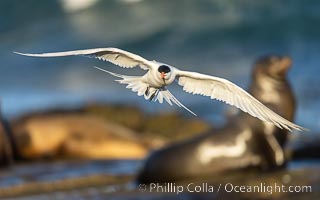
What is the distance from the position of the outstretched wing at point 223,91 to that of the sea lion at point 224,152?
5.18 metres

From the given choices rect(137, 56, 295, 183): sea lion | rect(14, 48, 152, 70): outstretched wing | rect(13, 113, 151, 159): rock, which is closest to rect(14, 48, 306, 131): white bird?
rect(14, 48, 152, 70): outstretched wing

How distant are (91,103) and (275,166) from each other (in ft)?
24.2

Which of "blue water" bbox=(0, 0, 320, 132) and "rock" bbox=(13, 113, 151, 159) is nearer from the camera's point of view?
"rock" bbox=(13, 113, 151, 159)

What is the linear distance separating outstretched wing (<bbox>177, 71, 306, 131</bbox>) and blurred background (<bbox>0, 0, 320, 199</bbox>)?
26.2ft

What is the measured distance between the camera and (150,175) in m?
9.07

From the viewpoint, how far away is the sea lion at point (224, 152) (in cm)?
907

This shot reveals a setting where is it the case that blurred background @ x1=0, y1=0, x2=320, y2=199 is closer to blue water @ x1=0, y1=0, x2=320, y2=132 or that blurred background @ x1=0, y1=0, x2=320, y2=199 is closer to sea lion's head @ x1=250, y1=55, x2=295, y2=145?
blue water @ x1=0, y1=0, x2=320, y2=132

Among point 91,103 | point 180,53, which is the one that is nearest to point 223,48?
point 180,53

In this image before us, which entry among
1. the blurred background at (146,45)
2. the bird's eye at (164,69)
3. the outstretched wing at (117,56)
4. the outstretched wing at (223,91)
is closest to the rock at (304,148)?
the blurred background at (146,45)

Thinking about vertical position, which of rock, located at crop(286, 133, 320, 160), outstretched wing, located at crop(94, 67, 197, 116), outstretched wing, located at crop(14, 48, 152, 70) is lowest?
outstretched wing, located at crop(94, 67, 197, 116)

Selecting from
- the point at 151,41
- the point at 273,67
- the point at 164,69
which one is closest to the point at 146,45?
the point at 151,41

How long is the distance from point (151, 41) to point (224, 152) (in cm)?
1520

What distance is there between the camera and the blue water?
17953mm

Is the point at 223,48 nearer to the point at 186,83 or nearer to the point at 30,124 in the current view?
the point at 30,124
